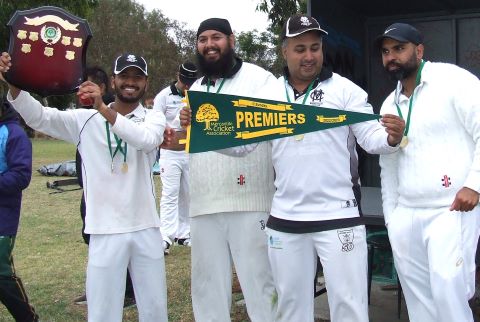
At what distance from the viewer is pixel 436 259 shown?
3527mm

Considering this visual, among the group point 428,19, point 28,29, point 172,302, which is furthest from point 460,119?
point 428,19

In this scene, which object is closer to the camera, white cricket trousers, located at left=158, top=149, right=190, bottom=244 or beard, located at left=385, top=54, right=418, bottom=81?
beard, located at left=385, top=54, right=418, bottom=81

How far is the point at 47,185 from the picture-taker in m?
15.4

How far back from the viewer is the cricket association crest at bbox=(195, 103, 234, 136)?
392 centimetres

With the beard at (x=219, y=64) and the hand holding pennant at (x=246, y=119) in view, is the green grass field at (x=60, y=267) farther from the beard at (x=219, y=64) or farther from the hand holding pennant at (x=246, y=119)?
the beard at (x=219, y=64)

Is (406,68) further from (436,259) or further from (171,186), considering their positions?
(171,186)

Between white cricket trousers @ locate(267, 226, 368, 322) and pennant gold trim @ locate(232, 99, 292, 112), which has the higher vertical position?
pennant gold trim @ locate(232, 99, 292, 112)

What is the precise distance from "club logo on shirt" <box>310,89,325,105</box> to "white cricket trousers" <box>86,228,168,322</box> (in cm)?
131

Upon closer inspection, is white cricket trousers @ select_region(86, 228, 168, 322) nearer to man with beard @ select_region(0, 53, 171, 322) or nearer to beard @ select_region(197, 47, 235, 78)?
man with beard @ select_region(0, 53, 171, 322)

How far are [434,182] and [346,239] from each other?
59cm

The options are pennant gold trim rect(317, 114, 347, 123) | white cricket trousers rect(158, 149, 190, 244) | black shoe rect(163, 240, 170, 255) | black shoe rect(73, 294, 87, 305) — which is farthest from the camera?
white cricket trousers rect(158, 149, 190, 244)

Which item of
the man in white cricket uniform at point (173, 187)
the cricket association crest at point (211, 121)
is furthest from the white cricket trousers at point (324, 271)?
the man in white cricket uniform at point (173, 187)

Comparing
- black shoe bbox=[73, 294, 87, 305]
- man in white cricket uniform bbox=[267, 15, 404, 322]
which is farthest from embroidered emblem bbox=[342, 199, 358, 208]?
black shoe bbox=[73, 294, 87, 305]

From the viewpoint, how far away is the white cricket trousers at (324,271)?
3676 mm
